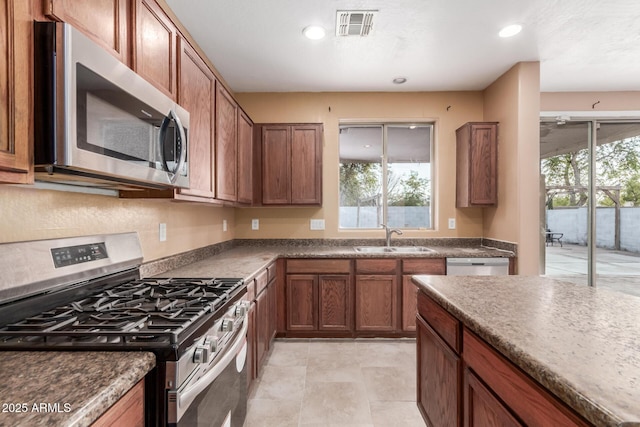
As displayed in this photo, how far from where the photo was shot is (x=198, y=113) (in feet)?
6.57

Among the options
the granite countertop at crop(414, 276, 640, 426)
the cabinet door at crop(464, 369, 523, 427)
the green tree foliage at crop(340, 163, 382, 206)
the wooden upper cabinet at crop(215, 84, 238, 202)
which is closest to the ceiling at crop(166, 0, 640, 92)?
the wooden upper cabinet at crop(215, 84, 238, 202)

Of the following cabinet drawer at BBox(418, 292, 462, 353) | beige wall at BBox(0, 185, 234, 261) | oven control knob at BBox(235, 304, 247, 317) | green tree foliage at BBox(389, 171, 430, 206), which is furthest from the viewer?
green tree foliage at BBox(389, 171, 430, 206)

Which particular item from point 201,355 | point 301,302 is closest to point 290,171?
point 301,302

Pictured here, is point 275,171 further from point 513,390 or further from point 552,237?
point 552,237

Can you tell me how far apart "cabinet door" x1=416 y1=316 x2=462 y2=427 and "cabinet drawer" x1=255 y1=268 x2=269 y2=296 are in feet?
3.68

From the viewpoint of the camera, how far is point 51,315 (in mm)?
1125

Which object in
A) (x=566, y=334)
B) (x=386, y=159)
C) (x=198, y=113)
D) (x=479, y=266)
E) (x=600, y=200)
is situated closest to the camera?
(x=566, y=334)

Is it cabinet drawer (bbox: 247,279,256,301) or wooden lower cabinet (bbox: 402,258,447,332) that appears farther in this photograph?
wooden lower cabinet (bbox: 402,258,447,332)

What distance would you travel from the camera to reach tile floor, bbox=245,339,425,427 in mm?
1939

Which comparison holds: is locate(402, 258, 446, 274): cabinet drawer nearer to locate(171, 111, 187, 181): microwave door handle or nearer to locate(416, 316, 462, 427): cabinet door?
locate(416, 316, 462, 427): cabinet door

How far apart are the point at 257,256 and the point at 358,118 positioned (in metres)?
2.00

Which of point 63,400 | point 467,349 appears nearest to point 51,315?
point 63,400

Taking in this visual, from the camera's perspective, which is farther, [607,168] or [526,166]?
[607,168]

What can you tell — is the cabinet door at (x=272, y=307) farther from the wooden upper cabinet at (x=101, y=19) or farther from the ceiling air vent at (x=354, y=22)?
the ceiling air vent at (x=354, y=22)
